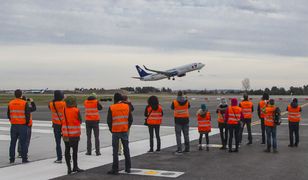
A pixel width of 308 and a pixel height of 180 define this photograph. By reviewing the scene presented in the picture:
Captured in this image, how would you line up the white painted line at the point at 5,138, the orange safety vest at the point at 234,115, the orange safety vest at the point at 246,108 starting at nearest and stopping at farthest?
the orange safety vest at the point at 234,115 → the orange safety vest at the point at 246,108 → the white painted line at the point at 5,138

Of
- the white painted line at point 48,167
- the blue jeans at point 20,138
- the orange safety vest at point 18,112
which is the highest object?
the orange safety vest at point 18,112

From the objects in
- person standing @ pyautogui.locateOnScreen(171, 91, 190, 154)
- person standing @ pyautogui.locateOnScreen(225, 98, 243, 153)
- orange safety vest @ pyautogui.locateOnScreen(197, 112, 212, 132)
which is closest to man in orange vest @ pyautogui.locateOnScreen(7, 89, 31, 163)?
person standing @ pyautogui.locateOnScreen(171, 91, 190, 154)

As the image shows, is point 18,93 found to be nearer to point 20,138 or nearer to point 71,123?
point 20,138

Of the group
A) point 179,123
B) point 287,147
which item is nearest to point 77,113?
point 179,123

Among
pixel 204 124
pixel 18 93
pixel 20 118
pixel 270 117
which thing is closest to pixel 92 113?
pixel 20 118

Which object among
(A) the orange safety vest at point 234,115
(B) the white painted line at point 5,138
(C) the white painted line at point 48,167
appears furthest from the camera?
(B) the white painted line at point 5,138

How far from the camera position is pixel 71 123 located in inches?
381

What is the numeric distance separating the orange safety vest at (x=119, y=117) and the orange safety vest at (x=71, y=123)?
80 cm

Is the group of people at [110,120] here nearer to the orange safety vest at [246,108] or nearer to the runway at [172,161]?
the orange safety vest at [246,108]

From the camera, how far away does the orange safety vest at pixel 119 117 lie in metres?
9.84

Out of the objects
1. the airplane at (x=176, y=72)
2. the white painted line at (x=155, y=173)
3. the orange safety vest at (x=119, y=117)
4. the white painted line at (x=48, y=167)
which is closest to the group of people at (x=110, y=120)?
the orange safety vest at (x=119, y=117)

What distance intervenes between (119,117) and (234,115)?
451 centimetres

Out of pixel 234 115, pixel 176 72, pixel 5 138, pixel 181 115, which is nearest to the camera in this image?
pixel 181 115

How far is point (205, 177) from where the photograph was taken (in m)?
9.14
